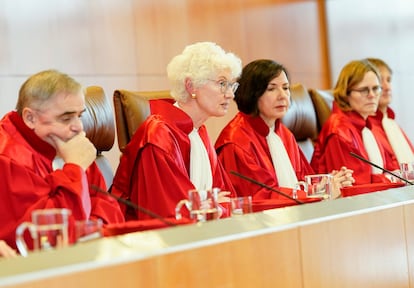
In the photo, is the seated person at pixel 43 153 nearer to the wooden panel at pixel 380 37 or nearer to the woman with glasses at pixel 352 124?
the woman with glasses at pixel 352 124

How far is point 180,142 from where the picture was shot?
3.00 metres

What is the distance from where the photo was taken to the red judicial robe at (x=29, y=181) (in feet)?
7.68

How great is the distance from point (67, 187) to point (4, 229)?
0.21 meters

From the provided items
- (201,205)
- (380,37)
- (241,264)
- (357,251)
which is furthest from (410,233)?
(380,37)

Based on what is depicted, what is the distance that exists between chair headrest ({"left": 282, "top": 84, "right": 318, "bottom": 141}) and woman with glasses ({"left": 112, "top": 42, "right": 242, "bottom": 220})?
1.02 meters

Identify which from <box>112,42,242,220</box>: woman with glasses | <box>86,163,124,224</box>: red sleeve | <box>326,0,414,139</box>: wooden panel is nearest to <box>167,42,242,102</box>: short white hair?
<box>112,42,242,220</box>: woman with glasses

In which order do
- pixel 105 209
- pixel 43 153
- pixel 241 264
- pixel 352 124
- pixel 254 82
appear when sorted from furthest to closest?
pixel 352 124 < pixel 254 82 < pixel 105 209 < pixel 43 153 < pixel 241 264

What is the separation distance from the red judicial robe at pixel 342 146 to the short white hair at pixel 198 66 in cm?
108

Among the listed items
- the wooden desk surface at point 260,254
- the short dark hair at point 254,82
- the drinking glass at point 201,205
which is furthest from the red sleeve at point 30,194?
the short dark hair at point 254,82

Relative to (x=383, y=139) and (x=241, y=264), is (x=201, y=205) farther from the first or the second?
(x=383, y=139)

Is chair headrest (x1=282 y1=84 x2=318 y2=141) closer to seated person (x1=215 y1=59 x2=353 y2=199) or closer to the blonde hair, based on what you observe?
the blonde hair

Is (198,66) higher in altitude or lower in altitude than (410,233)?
higher

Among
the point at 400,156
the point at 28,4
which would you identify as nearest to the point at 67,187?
the point at 28,4

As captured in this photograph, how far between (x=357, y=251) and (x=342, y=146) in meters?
1.91
